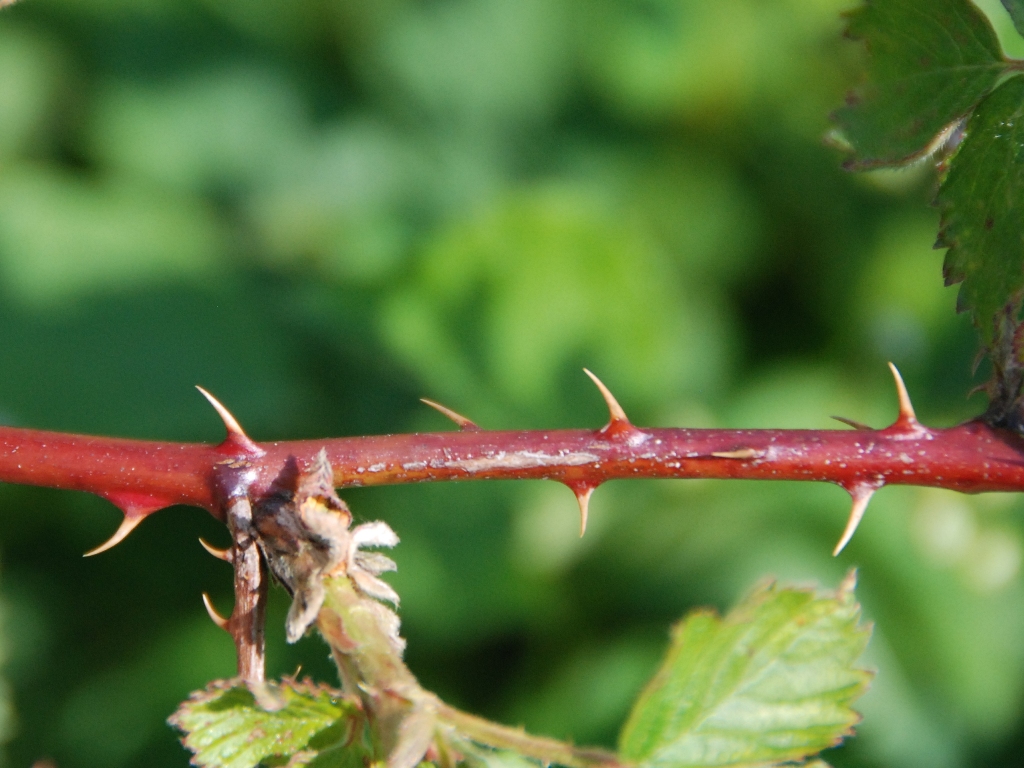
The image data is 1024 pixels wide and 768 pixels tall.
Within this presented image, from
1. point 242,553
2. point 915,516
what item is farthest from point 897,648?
point 242,553

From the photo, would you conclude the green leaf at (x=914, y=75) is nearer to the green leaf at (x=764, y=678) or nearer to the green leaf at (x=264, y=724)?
the green leaf at (x=764, y=678)

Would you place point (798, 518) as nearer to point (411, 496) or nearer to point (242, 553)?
point (411, 496)

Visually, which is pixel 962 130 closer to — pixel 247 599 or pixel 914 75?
pixel 914 75

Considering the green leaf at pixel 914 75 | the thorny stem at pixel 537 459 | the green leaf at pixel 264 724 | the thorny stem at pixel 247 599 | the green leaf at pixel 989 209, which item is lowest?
the green leaf at pixel 264 724

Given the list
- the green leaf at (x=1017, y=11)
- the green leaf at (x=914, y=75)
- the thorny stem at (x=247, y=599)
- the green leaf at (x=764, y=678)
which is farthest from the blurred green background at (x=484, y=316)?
the green leaf at (x=1017, y=11)

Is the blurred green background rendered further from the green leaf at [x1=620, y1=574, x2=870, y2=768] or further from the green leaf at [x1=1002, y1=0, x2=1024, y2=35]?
the green leaf at [x1=1002, y1=0, x2=1024, y2=35]

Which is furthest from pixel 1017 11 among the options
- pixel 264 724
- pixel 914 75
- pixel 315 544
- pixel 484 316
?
pixel 484 316
